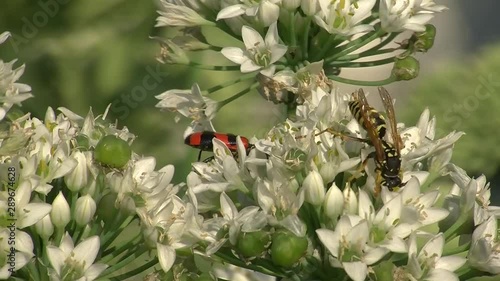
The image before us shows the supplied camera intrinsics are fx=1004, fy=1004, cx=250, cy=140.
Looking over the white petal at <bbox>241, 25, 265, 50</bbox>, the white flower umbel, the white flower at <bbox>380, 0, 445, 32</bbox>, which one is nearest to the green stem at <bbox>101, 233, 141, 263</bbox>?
the white flower umbel

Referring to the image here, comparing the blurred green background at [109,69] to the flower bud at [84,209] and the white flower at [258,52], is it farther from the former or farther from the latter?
the flower bud at [84,209]

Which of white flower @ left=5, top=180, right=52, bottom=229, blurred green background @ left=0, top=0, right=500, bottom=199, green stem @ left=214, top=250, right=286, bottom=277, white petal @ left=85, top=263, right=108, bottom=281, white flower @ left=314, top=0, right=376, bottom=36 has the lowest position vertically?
blurred green background @ left=0, top=0, right=500, bottom=199

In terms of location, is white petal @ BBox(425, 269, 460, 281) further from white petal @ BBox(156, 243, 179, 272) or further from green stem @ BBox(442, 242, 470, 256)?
white petal @ BBox(156, 243, 179, 272)

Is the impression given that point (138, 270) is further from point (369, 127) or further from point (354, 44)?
point (354, 44)

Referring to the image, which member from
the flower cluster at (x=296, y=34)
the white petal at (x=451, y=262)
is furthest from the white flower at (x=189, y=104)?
the white petal at (x=451, y=262)

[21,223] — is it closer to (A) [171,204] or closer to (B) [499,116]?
(A) [171,204]

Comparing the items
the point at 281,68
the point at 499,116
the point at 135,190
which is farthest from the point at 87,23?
the point at 499,116
